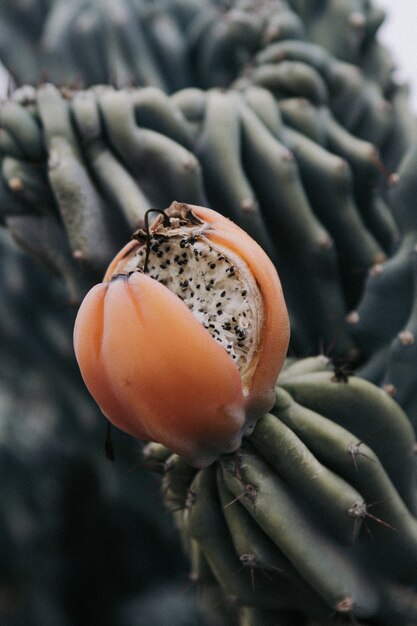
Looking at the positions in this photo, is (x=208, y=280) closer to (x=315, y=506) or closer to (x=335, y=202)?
(x=315, y=506)

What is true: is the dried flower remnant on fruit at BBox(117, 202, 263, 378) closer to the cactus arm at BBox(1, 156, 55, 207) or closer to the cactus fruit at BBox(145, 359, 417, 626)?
the cactus fruit at BBox(145, 359, 417, 626)

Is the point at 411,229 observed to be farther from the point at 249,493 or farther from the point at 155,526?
the point at 155,526

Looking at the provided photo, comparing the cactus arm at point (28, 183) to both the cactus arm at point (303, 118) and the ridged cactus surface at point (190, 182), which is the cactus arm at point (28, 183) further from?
the cactus arm at point (303, 118)

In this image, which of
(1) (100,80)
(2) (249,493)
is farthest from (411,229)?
(1) (100,80)

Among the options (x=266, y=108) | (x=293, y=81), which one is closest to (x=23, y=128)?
(x=266, y=108)

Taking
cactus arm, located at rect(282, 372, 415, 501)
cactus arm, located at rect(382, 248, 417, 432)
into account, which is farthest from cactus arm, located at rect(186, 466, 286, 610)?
cactus arm, located at rect(382, 248, 417, 432)

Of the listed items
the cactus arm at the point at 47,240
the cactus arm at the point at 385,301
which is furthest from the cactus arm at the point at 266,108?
the cactus arm at the point at 47,240

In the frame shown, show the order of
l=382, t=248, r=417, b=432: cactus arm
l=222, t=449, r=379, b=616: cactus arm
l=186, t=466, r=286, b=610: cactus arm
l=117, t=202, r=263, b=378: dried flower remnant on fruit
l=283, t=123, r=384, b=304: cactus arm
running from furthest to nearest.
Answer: l=283, t=123, r=384, b=304: cactus arm
l=382, t=248, r=417, b=432: cactus arm
l=186, t=466, r=286, b=610: cactus arm
l=222, t=449, r=379, b=616: cactus arm
l=117, t=202, r=263, b=378: dried flower remnant on fruit

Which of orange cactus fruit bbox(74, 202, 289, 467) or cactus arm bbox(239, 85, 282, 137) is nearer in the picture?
orange cactus fruit bbox(74, 202, 289, 467)
